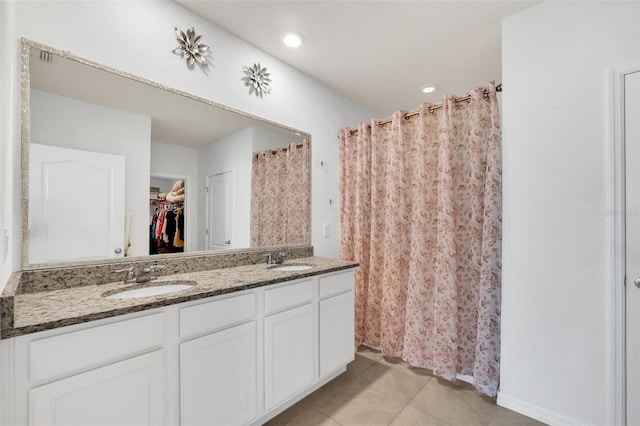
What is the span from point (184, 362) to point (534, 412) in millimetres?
2025

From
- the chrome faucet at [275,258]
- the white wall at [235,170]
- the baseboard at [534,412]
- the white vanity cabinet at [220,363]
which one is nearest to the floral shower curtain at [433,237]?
the baseboard at [534,412]

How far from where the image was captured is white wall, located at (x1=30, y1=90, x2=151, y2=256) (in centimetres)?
137

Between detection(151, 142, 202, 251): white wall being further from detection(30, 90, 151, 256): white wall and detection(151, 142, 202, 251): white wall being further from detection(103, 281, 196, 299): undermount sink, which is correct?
detection(103, 281, 196, 299): undermount sink

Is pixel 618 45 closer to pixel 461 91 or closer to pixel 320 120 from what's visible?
pixel 461 91

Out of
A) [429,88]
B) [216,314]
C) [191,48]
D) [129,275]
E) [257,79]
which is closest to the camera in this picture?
[216,314]

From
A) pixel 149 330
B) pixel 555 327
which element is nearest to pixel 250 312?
pixel 149 330

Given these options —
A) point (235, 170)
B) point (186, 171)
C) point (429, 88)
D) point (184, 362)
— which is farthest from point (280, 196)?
point (429, 88)

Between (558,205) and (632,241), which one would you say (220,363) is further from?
(632,241)

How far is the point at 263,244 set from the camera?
230 centimetres

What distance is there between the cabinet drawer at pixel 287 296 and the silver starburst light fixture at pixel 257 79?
149 cm

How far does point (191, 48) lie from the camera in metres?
1.84

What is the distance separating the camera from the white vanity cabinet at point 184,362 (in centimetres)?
96

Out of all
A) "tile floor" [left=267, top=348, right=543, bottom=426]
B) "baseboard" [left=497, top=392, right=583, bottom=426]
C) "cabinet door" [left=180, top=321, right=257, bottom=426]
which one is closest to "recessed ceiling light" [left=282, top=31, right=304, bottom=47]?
"cabinet door" [left=180, top=321, right=257, bottom=426]

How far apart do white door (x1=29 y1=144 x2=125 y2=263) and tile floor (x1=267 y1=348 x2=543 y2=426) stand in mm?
1417
